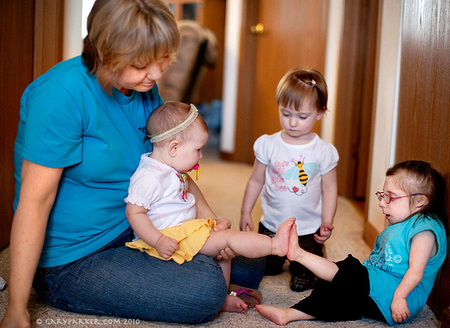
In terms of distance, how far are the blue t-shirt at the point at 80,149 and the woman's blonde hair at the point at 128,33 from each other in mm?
98

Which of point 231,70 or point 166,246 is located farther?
point 231,70

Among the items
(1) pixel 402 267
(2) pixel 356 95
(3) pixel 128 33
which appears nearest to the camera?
(3) pixel 128 33

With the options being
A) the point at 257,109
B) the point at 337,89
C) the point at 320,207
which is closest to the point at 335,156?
the point at 320,207

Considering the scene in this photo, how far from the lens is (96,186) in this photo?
1.24 metres

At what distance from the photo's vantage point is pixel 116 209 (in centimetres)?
131

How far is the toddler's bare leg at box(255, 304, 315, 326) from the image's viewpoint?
1.26 metres

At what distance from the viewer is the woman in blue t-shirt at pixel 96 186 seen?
3.51ft

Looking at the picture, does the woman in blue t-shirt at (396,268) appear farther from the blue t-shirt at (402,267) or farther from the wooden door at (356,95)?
the wooden door at (356,95)

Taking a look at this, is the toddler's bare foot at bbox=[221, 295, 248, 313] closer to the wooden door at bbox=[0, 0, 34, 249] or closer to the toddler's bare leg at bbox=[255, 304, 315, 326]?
the toddler's bare leg at bbox=[255, 304, 315, 326]

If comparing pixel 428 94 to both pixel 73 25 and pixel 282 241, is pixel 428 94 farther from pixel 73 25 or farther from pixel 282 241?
pixel 73 25

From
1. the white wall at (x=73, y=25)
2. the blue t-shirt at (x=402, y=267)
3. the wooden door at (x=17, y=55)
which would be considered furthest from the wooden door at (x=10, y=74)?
the blue t-shirt at (x=402, y=267)

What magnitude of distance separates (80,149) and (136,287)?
347mm

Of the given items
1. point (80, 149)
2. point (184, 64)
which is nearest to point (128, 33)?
point (80, 149)

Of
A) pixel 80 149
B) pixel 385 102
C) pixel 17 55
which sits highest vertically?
pixel 17 55
